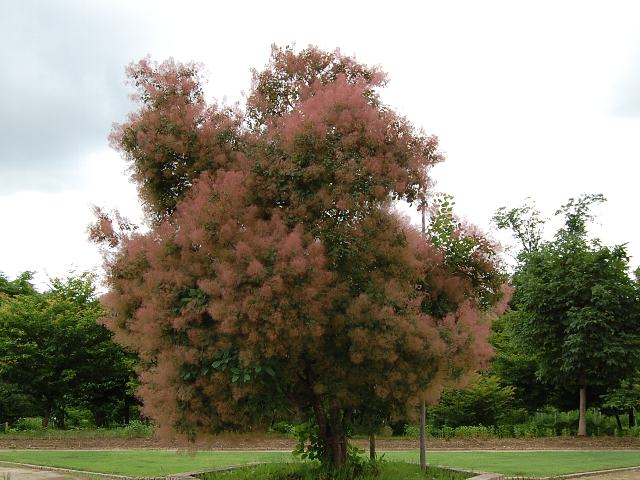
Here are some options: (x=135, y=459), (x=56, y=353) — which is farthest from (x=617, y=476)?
(x=56, y=353)

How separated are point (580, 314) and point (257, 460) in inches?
481

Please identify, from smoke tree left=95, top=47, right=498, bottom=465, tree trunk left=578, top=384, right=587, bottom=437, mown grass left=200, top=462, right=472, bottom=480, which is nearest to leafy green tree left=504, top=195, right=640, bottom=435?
tree trunk left=578, top=384, right=587, bottom=437

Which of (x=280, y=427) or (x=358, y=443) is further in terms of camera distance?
(x=358, y=443)

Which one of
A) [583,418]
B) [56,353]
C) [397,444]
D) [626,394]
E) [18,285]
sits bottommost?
[397,444]

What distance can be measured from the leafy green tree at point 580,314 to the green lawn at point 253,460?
12.6ft

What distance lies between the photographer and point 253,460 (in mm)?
14602

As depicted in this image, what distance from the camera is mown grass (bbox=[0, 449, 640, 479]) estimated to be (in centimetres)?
1330

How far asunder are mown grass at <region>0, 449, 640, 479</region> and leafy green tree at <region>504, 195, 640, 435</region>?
3.85 m

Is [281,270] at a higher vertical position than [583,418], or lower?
higher

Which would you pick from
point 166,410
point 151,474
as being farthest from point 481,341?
point 151,474

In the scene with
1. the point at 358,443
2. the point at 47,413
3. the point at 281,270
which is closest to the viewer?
the point at 281,270

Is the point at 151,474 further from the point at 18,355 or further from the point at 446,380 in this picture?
the point at 18,355

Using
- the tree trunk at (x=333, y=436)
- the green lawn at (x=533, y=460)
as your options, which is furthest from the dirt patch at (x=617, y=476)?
the tree trunk at (x=333, y=436)

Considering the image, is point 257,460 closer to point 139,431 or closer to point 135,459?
point 135,459
